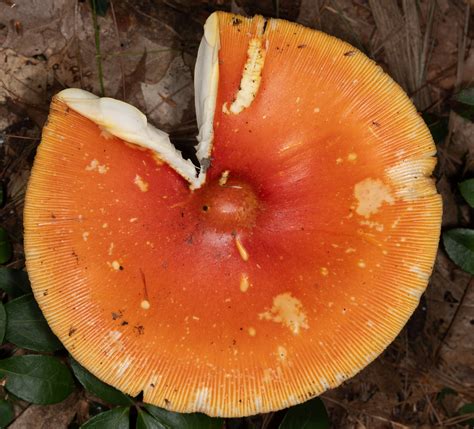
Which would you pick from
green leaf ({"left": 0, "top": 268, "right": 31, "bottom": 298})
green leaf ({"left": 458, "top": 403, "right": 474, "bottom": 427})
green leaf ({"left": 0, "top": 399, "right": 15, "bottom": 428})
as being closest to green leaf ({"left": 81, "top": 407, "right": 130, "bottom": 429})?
green leaf ({"left": 0, "top": 399, "right": 15, "bottom": 428})

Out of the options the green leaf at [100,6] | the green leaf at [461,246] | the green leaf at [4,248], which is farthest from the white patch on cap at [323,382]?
the green leaf at [100,6]

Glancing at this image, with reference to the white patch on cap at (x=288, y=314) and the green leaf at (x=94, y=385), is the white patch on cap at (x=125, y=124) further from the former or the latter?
the green leaf at (x=94, y=385)

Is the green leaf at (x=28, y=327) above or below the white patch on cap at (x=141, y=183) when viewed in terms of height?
below

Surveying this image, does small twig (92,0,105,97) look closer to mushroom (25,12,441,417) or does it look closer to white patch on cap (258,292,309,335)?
mushroom (25,12,441,417)

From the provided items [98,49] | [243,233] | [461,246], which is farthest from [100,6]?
[461,246]

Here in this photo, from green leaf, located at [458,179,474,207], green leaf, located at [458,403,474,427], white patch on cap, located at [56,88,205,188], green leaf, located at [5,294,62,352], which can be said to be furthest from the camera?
green leaf, located at [458,403,474,427]

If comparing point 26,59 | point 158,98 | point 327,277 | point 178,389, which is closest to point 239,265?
point 327,277
